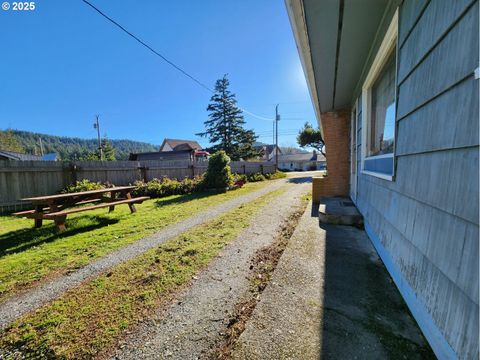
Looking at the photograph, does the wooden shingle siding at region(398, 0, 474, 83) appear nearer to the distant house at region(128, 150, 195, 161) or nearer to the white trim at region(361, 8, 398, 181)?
the white trim at region(361, 8, 398, 181)

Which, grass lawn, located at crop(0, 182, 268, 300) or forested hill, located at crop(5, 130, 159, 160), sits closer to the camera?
grass lawn, located at crop(0, 182, 268, 300)

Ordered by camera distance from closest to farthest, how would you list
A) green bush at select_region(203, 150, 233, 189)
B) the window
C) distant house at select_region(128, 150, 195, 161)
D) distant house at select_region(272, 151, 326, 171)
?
the window
green bush at select_region(203, 150, 233, 189)
distant house at select_region(128, 150, 195, 161)
distant house at select_region(272, 151, 326, 171)

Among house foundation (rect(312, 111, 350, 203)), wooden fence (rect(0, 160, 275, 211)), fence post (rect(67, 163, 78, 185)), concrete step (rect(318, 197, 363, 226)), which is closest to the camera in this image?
concrete step (rect(318, 197, 363, 226))

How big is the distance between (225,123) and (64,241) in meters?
24.5

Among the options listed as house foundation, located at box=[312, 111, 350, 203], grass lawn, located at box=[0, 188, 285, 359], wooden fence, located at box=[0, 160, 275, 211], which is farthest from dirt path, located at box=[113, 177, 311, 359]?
wooden fence, located at box=[0, 160, 275, 211]

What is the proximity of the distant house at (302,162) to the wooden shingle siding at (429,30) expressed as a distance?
149ft

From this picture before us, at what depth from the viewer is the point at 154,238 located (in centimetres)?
400

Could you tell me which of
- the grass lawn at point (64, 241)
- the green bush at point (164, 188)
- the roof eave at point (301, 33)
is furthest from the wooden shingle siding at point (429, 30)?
the green bush at point (164, 188)

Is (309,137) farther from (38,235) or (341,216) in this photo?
(38,235)

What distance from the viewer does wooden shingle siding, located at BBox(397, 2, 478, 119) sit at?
0.94 m

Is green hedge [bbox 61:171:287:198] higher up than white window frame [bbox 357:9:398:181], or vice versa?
white window frame [bbox 357:9:398:181]

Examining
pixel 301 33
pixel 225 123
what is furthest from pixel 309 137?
pixel 301 33

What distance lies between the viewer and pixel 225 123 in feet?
88.6

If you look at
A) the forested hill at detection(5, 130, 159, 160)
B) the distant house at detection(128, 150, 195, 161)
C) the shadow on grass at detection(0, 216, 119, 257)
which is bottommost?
the shadow on grass at detection(0, 216, 119, 257)
